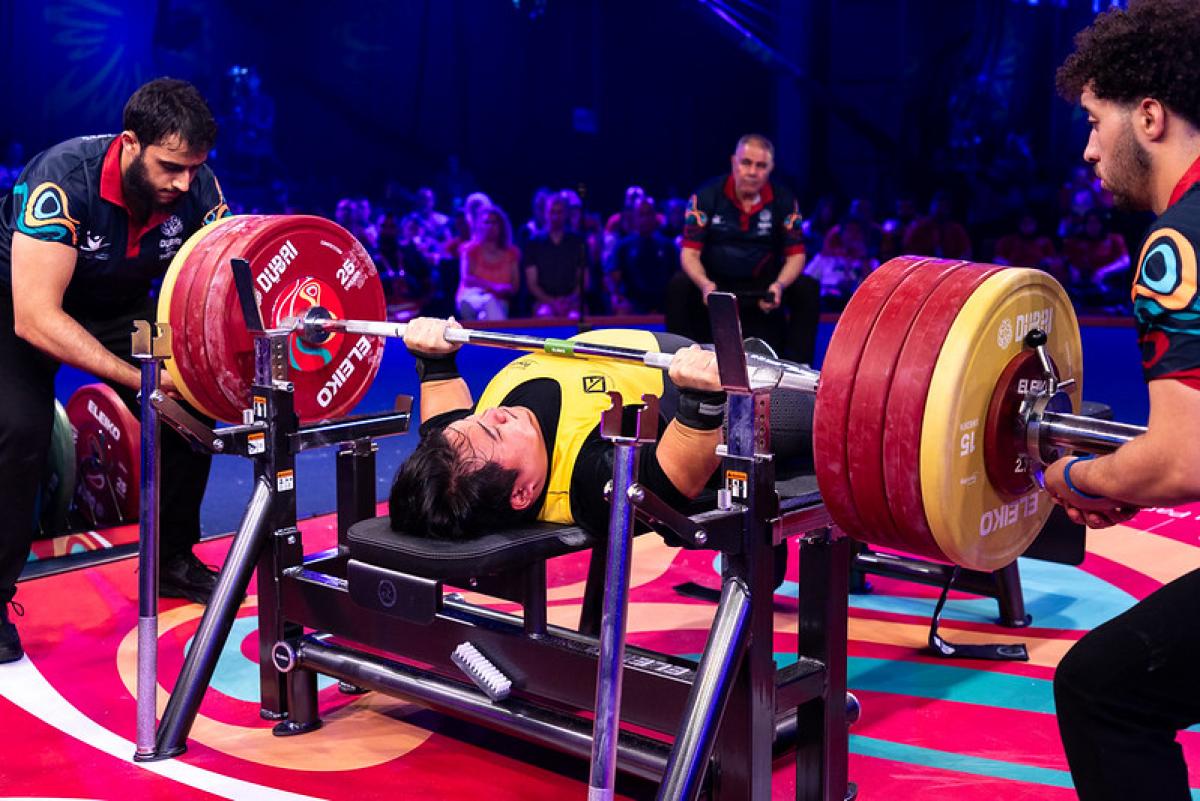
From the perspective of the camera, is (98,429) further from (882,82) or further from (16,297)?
(882,82)

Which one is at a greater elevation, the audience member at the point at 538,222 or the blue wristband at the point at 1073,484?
the audience member at the point at 538,222

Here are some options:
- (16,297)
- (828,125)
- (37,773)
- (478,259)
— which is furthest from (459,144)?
(37,773)

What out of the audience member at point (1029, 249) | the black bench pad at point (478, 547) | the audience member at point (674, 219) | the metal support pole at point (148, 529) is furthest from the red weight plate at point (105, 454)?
the audience member at point (1029, 249)

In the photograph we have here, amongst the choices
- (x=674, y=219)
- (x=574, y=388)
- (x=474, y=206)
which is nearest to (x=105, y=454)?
(x=574, y=388)

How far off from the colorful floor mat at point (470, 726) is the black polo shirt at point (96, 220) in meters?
0.98

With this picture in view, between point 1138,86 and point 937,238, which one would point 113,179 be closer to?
point 1138,86

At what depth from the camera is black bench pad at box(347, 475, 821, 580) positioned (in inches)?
96.6

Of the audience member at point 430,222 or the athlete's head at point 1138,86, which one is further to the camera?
the audience member at point 430,222

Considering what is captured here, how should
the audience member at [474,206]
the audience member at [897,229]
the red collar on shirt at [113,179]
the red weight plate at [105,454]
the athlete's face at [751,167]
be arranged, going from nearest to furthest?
the red collar on shirt at [113,179], the red weight plate at [105,454], the athlete's face at [751,167], the audience member at [474,206], the audience member at [897,229]

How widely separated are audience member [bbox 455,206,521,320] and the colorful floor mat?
660 cm

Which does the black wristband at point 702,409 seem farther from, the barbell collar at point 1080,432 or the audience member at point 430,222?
the audience member at point 430,222

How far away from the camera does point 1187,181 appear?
5.66ft

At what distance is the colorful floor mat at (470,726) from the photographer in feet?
8.56

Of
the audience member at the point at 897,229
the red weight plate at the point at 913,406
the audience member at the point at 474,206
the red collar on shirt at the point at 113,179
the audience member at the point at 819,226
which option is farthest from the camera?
the audience member at the point at 819,226
